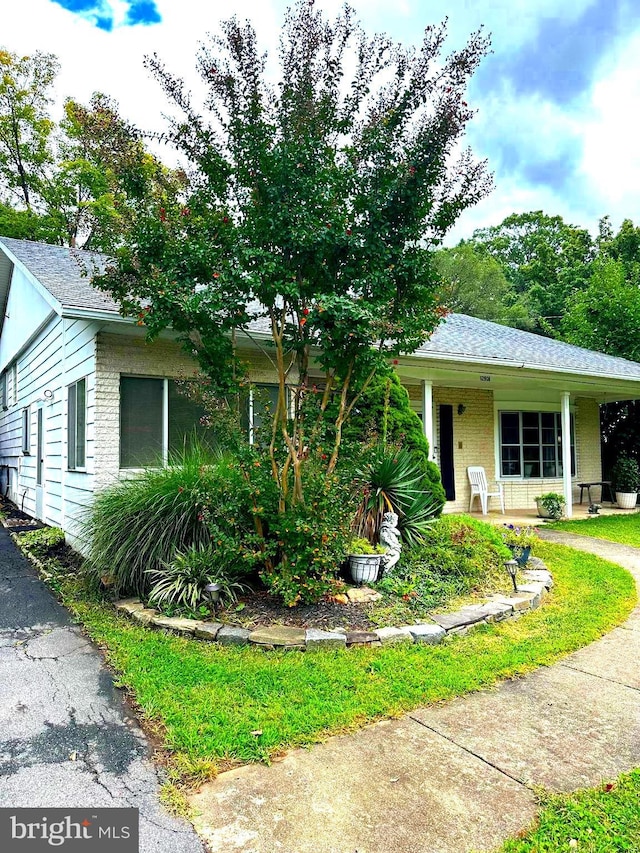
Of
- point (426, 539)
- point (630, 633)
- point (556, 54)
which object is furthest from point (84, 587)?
point (556, 54)

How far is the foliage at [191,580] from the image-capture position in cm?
479

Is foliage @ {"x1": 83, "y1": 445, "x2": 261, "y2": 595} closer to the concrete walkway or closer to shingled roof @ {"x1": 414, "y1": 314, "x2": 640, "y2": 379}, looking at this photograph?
the concrete walkway

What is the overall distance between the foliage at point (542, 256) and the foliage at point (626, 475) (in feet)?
45.0

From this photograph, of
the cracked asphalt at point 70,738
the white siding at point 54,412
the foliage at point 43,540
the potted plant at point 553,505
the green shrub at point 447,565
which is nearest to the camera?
the cracked asphalt at point 70,738

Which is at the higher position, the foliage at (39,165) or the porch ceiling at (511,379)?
the foliage at (39,165)

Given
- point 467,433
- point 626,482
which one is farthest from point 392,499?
point 626,482

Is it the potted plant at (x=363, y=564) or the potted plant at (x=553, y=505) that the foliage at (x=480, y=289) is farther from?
the potted plant at (x=363, y=564)

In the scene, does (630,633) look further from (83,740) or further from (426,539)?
(83,740)

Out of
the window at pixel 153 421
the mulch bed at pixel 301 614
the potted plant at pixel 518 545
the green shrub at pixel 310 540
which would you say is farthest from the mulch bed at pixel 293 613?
the potted plant at pixel 518 545

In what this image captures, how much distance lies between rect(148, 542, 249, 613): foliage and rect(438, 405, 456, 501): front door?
7143mm

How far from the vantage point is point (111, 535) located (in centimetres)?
531

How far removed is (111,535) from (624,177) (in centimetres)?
2457

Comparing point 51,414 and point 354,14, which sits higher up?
point 354,14

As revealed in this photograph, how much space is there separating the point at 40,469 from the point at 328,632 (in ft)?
25.9
